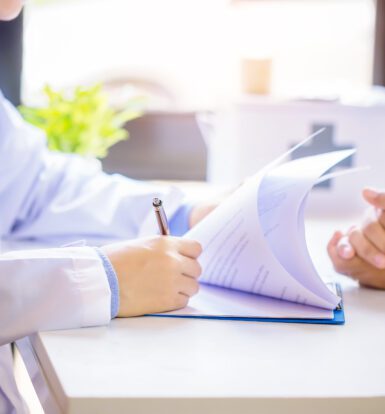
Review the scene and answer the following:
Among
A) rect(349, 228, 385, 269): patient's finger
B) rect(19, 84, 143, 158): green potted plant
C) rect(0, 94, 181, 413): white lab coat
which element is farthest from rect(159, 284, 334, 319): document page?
rect(19, 84, 143, 158): green potted plant

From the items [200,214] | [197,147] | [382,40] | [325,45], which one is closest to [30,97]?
[197,147]

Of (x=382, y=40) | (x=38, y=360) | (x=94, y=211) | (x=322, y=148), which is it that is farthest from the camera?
(x=382, y=40)

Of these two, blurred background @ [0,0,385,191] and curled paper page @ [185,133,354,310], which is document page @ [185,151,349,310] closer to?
curled paper page @ [185,133,354,310]

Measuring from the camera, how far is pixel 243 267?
84 centimetres

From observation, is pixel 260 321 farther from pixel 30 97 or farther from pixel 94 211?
pixel 30 97

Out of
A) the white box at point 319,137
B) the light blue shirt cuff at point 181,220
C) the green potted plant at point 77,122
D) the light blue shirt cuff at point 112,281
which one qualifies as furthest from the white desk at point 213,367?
the green potted plant at point 77,122

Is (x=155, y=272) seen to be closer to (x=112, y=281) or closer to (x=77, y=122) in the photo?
(x=112, y=281)

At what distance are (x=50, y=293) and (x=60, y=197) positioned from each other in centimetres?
50

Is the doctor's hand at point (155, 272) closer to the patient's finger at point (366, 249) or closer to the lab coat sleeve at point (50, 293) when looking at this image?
the lab coat sleeve at point (50, 293)

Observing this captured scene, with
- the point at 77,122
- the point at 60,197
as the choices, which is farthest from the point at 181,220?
A: the point at 77,122

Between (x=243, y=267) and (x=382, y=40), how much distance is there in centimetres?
128

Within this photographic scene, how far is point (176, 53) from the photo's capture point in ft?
6.81

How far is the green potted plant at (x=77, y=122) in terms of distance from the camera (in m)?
1.64

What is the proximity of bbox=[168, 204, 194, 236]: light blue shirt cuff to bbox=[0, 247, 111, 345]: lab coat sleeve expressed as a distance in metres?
0.33
